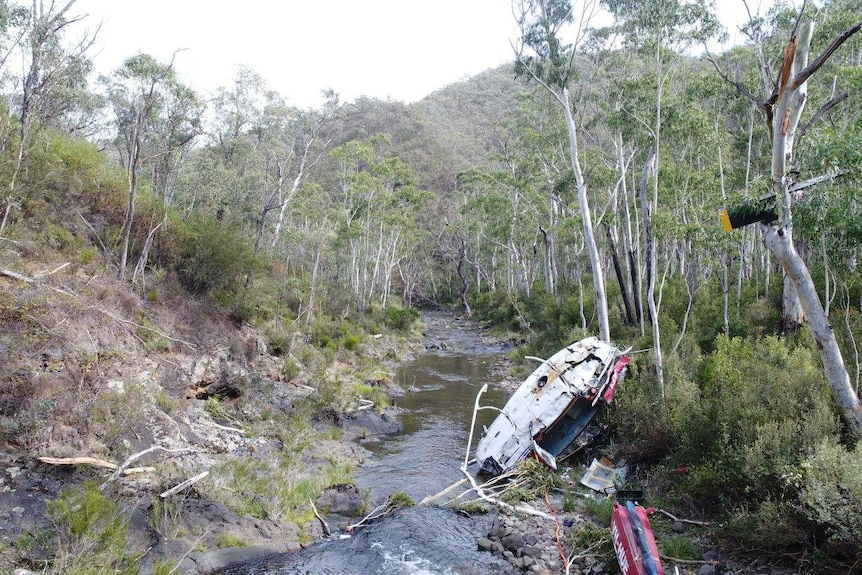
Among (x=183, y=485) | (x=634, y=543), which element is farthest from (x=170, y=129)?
(x=634, y=543)

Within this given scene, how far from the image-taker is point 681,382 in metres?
10.1

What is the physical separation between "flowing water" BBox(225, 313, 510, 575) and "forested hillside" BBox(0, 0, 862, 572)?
2.27 m

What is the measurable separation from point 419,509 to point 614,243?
1347 centimetres

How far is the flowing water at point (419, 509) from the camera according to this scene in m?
7.44

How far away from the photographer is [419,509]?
9.36 metres

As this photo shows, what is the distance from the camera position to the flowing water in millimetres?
7441

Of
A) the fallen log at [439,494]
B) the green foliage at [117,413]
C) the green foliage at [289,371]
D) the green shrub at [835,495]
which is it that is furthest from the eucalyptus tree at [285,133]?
the green shrub at [835,495]

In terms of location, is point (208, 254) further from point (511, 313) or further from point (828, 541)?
point (511, 313)

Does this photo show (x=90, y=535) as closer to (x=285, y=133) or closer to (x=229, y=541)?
(x=229, y=541)

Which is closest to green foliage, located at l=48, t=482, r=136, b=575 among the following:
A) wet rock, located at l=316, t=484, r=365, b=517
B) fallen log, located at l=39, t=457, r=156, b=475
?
fallen log, located at l=39, t=457, r=156, b=475

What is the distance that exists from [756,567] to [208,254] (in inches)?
577

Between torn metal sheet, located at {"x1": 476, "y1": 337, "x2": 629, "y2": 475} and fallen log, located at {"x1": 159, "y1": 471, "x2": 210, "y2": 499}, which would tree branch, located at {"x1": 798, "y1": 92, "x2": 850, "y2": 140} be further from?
fallen log, located at {"x1": 159, "y1": 471, "x2": 210, "y2": 499}

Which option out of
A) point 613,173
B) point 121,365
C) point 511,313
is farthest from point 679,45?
point 511,313

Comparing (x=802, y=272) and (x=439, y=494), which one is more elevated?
(x=802, y=272)
